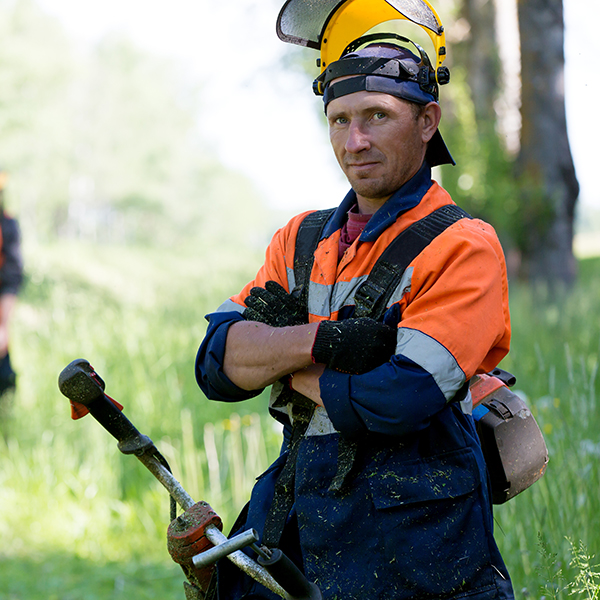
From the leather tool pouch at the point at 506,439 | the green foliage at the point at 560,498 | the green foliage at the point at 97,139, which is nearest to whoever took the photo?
the leather tool pouch at the point at 506,439

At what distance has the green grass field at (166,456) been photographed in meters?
2.74

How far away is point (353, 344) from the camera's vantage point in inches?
66.1

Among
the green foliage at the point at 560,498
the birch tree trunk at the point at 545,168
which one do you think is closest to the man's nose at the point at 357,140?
the green foliage at the point at 560,498

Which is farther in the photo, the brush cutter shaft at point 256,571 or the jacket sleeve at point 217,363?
the jacket sleeve at point 217,363

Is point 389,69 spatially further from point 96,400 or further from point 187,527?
point 187,527

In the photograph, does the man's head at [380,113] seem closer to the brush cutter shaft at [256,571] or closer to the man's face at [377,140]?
the man's face at [377,140]

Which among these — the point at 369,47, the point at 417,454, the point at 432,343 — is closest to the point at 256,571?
the point at 417,454

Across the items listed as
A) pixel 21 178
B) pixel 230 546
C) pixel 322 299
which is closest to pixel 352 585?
pixel 230 546

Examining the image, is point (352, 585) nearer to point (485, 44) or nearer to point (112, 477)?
point (112, 477)

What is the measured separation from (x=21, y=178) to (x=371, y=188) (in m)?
29.8

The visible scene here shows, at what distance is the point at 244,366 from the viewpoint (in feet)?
5.97

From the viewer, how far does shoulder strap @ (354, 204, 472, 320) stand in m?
1.74

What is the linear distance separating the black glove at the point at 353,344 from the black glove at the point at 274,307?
18cm

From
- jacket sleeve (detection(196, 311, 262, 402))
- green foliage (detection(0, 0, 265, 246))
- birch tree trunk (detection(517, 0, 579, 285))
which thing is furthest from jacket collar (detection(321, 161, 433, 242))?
green foliage (detection(0, 0, 265, 246))
